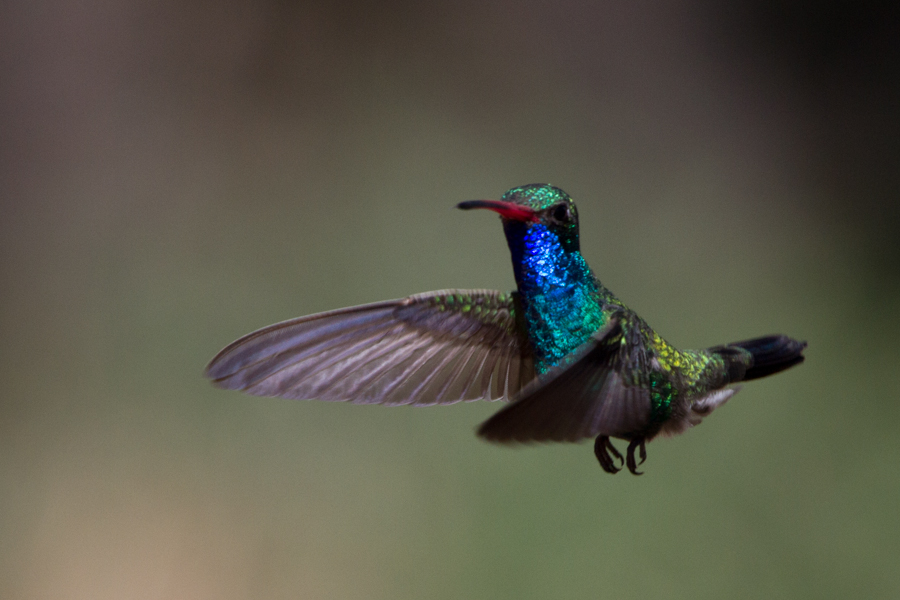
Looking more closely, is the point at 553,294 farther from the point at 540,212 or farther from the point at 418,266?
the point at 418,266

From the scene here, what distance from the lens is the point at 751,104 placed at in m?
2.19

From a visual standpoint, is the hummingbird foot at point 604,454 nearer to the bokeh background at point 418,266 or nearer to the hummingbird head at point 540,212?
the hummingbird head at point 540,212

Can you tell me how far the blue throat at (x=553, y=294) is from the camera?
593 mm

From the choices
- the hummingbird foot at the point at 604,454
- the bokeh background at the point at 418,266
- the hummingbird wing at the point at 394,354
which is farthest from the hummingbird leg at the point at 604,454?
the bokeh background at the point at 418,266

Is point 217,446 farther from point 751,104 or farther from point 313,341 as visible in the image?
point 751,104

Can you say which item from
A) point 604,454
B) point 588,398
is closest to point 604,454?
point 604,454

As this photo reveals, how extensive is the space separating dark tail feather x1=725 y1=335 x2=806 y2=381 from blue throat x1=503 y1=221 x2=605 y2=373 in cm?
24

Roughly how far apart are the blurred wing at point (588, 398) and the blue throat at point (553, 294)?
0.03m

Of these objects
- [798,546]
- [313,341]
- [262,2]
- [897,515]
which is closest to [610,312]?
[313,341]

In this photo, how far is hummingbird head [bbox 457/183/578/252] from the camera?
57 centimetres

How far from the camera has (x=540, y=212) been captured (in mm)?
574

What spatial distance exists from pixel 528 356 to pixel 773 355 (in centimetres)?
25

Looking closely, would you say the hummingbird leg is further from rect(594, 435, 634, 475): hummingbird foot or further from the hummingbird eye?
the hummingbird eye

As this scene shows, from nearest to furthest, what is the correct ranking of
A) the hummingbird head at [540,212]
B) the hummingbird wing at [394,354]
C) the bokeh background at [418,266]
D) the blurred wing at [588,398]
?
1. the blurred wing at [588,398]
2. the hummingbird head at [540,212]
3. the hummingbird wing at [394,354]
4. the bokeh background at [418,266]
